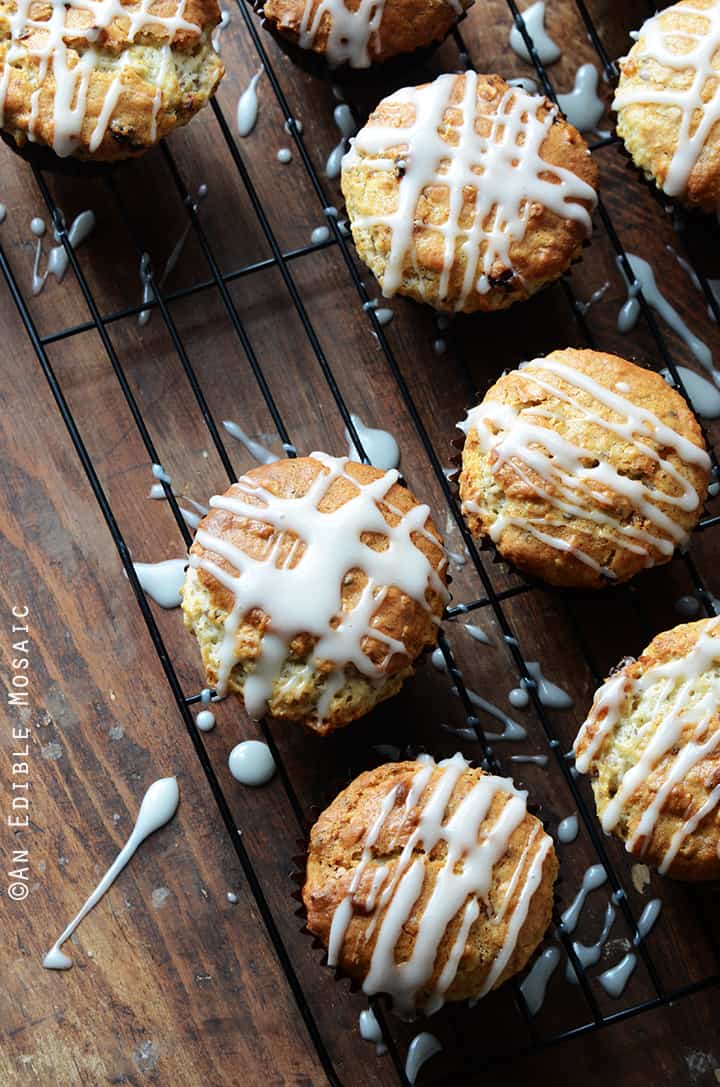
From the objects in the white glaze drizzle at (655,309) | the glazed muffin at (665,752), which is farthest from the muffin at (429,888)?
the white glaze drizzle at (655,309)

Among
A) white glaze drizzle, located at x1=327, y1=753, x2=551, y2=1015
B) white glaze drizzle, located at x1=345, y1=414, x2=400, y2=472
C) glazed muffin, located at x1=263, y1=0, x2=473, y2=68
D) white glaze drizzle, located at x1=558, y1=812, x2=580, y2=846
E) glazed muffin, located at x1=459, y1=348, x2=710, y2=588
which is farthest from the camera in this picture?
white glaze drizzle, located at x1=345, y1=414, x2=400, y2=472

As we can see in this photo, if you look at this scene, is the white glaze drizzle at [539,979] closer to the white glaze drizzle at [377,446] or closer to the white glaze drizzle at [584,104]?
the white glaze drizzle at [377,446]

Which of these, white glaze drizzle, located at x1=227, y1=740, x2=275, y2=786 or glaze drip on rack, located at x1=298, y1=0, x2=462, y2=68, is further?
white glaze drizzle, located at x1=227, y1=740, x2=275, y2=786

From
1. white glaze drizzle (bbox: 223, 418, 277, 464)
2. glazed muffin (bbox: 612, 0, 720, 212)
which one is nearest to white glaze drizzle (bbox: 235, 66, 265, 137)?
white glaze drizzle (bbox: 223, 418, 277, 464)

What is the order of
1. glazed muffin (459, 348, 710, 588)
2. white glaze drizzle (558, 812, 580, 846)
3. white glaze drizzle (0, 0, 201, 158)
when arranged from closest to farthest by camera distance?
1. glazed muffin (459, 348, 710, 588)
2. white glaze drizzle (0, 0, 201, 158)
3. white glaze drizzle (558, 812, 580, 846)

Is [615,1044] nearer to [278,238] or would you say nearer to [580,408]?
[580,408]

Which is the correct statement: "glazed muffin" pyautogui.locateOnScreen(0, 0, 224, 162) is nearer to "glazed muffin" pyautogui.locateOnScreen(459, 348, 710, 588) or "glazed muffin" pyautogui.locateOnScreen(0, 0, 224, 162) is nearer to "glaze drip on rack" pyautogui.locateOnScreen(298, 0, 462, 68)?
"glaze drip on rack" pyautogui.locateOnScreen(298, 0, 462, 68)

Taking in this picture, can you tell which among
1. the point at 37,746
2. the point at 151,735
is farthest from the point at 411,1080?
the point at 37,746
